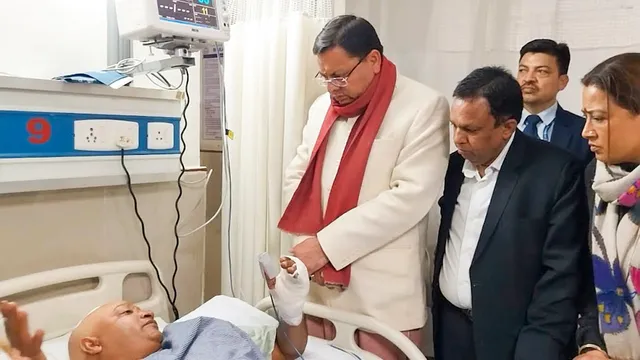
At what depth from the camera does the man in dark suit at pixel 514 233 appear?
4.98 ft

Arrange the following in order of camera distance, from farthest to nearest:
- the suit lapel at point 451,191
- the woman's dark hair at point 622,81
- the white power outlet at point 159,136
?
the white power outlet at point 159,136
the suit lapel at point 451,191
the woman's dark hair at point 622,81

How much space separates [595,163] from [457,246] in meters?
0.43

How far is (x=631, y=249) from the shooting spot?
4.24 feet

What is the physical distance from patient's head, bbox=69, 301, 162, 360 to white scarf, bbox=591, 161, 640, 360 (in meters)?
1.06

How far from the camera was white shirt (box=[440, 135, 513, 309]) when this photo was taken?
164cm

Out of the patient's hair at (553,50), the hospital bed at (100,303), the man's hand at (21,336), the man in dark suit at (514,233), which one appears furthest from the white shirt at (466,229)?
the man's hand at (21,336)

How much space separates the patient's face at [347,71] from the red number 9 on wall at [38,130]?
2.52 ft

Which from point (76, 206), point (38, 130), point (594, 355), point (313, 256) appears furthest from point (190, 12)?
point (594, 355)

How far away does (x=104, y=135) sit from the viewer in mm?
1712

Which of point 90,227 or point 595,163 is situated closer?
point 595,163

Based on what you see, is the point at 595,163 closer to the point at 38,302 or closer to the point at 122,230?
the point at 122,230

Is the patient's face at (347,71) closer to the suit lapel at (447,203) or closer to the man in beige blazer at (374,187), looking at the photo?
the man in beige blazer at (374,187)

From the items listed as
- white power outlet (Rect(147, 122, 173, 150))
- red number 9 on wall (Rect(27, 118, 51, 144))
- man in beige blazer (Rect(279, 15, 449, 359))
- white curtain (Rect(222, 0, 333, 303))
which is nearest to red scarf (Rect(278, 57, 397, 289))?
man in beige blazer (Rect(279, 15, 449, 359))

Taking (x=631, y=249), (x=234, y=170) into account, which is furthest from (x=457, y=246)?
(x=234, y=170)
